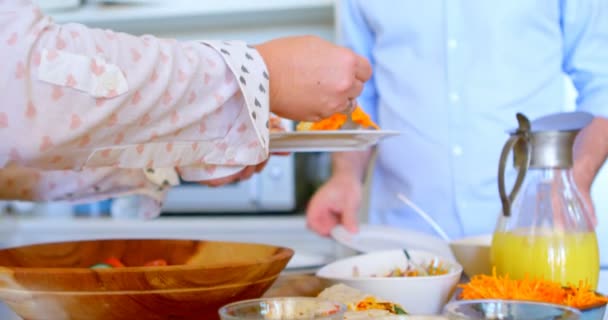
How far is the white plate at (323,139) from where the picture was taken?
0.84 meters

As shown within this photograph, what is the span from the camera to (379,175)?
1604 mm

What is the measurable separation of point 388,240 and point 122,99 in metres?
0.56

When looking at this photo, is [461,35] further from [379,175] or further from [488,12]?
[379,175]

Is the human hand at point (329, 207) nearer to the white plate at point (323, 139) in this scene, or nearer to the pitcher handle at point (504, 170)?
the white plate at point (323, 139)

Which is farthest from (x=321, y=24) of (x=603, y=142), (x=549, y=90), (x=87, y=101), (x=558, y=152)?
(x=87, y=101)

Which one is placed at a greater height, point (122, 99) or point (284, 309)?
point (122, 99)

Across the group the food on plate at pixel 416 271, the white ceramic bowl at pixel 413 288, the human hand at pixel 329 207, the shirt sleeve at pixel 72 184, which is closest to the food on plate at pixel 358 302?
the white ceramic bowl at pixel 413 288

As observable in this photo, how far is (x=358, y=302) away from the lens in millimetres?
617

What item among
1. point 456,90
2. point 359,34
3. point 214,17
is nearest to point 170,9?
point 214,17

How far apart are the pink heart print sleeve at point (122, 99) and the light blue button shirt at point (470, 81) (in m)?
0.80

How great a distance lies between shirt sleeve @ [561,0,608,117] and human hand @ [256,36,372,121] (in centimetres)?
79

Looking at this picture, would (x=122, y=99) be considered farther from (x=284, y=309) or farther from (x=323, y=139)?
(x=323, y=139)

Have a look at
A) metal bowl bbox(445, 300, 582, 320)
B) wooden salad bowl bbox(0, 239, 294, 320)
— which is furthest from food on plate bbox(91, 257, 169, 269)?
metal bowl bbox(445, 300, 582, 320)

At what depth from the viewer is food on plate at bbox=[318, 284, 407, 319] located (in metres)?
0.57
